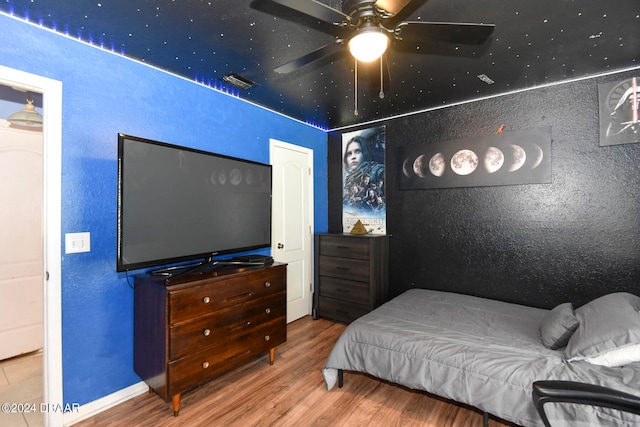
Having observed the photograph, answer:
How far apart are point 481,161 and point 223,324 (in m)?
2.88

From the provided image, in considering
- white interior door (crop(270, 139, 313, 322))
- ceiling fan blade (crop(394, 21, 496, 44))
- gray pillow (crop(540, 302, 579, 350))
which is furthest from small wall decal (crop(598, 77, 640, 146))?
white interior door (crop(270, 139, 313, 322))

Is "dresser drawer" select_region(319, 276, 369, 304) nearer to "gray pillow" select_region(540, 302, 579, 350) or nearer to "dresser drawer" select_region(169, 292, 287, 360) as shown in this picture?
"dresser drawer" select_region(169, 292, 287, 360)

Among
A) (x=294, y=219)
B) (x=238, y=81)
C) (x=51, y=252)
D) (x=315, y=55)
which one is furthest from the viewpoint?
(x=294, y=219)

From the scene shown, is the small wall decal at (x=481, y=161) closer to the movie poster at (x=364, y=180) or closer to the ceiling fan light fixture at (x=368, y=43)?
the movie poster at (x=364, y=180)

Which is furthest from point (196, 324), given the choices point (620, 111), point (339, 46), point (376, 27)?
point (620, 111)

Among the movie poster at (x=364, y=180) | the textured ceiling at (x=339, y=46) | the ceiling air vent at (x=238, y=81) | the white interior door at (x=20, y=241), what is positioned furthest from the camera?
the movie poster at (x=364, y=180)

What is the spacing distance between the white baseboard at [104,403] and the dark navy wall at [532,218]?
2.70 m

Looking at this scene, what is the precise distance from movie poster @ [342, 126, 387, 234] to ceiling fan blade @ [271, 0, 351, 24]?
7.90ft

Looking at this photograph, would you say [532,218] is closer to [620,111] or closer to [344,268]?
[620,111]

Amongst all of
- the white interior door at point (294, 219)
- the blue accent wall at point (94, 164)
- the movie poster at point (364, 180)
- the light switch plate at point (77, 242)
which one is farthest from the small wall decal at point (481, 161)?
the light switch plate at point (77, 242)

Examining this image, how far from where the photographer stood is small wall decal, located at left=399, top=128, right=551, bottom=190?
9.06 feet

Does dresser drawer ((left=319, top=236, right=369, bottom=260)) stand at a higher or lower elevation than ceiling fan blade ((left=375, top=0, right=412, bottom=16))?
lower

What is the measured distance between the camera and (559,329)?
6.11 feet

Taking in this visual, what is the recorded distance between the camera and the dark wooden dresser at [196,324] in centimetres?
192
